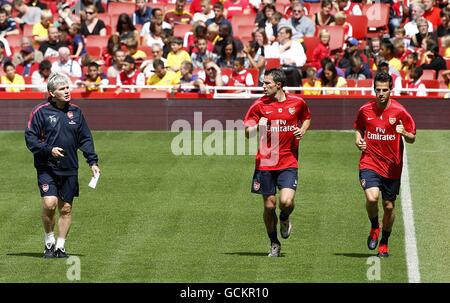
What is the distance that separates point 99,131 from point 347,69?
5180 mm

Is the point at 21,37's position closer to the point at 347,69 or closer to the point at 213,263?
the point at 347,69

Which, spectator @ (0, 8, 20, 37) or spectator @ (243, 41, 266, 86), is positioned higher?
spectator @ (0, 8, 20, 37)

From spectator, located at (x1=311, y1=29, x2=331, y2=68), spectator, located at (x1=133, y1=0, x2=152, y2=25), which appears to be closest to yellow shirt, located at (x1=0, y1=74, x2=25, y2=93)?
spectator, located at (x1=133, y1=0, x2=152, y2=25)

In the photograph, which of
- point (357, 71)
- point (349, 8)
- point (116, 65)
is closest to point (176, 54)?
point (116, 65)

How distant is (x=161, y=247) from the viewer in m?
16.0

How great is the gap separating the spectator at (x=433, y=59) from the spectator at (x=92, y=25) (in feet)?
23.9

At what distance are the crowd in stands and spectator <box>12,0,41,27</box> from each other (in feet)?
0.10

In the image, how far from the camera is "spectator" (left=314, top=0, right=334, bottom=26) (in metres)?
29.0

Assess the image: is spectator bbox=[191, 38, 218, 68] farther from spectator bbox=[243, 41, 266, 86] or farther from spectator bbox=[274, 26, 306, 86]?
spectator bbox=[274, 26, 306, 86]

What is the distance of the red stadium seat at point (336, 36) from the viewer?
2852 centimetres

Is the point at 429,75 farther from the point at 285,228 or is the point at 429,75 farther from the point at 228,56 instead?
the point at 285,228

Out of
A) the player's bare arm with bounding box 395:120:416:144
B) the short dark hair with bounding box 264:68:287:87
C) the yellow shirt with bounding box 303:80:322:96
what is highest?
the short dark hair with bounding box 264:68:287:87

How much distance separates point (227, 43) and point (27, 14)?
239 inches
